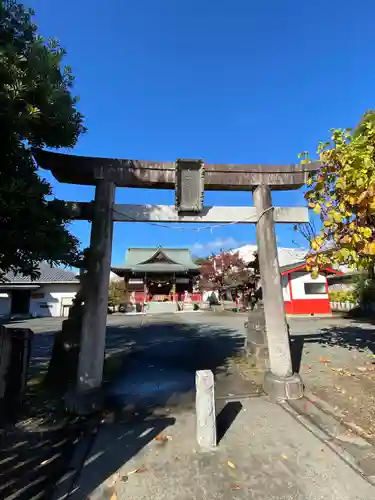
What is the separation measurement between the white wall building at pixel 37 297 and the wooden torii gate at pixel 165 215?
23.9 metres

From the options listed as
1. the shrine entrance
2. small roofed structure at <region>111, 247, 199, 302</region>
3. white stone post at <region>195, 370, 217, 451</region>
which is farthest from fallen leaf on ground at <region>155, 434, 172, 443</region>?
small roofed structure at <region>111, 247, 199, 302</region>

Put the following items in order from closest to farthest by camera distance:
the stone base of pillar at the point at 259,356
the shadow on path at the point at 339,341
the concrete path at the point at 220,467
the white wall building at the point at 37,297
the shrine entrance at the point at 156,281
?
1. the concrete path at the point at 220,467
2. the stone base of pillar at the point at 259,356
3. the shadow on path at the point at 339,341
4. the white wall building at the point at 37,297
5. the shrine entrance at the point at 156,281

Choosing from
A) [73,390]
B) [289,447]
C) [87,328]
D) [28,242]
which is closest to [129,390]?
[73,390]

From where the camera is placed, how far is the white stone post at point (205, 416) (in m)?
3.67

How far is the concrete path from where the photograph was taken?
283 centimetres

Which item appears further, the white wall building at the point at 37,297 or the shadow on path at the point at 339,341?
the white wall building at the point at 37,297

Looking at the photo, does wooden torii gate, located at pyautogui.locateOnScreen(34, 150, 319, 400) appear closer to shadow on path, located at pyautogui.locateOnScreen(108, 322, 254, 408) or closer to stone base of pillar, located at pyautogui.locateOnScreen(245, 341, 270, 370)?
shadow on path, located at pyautogui.locateOnScreen(108, 322, 254, 408)

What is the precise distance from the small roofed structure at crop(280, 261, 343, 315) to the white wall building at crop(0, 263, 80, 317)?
63.1 ft

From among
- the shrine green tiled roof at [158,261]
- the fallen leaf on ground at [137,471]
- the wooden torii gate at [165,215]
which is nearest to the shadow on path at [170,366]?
the wooden torii gate at [165,215]

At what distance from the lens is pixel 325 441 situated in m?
3.69

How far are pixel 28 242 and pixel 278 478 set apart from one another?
12.9ft

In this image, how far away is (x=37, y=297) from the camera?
91.7ft

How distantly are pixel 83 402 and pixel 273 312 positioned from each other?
3.69m

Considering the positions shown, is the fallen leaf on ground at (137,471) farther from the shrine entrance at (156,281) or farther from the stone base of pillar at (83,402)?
the shrine entrance at (156,281)
